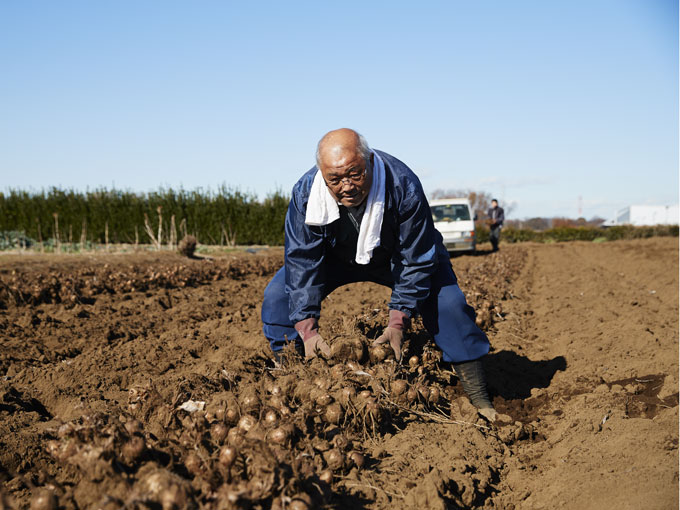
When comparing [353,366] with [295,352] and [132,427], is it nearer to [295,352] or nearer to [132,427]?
[295,352]

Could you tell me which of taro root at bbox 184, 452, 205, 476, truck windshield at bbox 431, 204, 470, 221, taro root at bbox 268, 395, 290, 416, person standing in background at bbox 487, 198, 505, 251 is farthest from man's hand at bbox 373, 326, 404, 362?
person standing in background at bbox 487, 198, 505, 251

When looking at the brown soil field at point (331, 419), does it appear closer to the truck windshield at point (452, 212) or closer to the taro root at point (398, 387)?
the taro root at point (398, 387)

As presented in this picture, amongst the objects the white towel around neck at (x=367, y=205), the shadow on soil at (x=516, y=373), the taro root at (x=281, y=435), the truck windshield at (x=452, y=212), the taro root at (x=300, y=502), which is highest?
the truck windshield at (x=452, y=212)

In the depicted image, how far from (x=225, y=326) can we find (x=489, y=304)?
302 centimetres

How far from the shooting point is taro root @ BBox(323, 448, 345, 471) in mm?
2396

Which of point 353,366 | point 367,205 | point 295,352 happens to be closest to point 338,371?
point 353,366

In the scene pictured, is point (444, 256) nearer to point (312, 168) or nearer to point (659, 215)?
point (312, 168)

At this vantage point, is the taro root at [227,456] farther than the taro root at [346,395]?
No

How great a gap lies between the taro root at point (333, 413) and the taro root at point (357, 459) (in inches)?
11.3

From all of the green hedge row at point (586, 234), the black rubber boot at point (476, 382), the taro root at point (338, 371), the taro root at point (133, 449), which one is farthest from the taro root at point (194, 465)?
the green hedge row at point (586, 234)

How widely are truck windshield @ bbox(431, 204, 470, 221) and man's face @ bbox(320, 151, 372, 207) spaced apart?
51.1 feet

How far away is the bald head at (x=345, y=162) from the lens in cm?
293

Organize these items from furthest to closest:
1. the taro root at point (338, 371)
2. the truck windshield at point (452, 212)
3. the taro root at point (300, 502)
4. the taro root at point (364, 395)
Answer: the truck windshield at point (452, 212), the taro root at point (338, 371), the taro root at point (364, 395), the taro root at point (300, 502)

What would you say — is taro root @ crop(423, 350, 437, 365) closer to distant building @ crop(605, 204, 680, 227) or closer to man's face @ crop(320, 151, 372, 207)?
man's face @ crop(320, 151, 372, 207)
